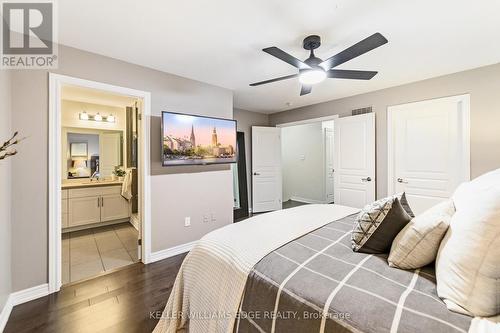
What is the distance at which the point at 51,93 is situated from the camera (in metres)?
2.07

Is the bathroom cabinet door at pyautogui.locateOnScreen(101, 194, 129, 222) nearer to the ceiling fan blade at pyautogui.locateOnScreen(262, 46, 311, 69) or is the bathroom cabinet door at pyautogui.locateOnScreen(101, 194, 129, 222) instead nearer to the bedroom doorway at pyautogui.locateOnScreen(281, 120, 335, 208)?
the bedroom doorway at pyautogui.locateOnScreen(281, 120, 335, 208)

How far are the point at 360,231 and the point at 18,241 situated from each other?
2833 millimetres

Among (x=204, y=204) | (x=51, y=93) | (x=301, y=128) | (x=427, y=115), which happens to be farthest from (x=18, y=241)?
(x=301, y=128)

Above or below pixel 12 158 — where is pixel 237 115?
above

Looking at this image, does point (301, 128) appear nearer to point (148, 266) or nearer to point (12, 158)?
point (148, 266)

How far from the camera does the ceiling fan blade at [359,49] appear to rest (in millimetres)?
1576

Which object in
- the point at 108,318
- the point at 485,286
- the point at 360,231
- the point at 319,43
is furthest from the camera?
the point at 319,43

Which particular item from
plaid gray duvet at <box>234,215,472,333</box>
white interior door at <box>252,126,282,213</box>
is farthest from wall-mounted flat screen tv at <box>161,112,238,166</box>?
plaid gray duvet at <box>234,215,472,333</box>

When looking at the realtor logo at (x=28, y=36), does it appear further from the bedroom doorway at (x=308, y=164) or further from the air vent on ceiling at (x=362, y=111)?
the bedroom doorway at (x=308, y=164)

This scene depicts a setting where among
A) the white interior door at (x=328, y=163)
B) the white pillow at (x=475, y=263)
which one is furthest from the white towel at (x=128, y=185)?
the white interior door at (x=328, y=163)

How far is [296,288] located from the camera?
956mm

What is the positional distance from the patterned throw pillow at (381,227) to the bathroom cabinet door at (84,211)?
436cm

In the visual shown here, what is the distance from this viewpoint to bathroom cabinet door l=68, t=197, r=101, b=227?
369 centimetres

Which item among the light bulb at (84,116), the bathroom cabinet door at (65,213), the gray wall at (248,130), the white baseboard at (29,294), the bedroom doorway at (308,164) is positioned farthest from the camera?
the bedroom doorway at (308,164)
